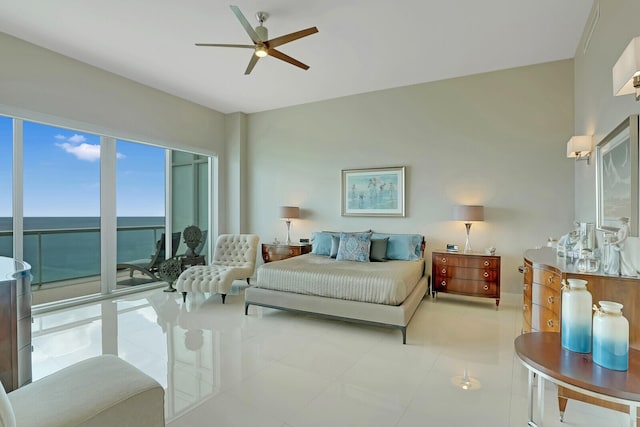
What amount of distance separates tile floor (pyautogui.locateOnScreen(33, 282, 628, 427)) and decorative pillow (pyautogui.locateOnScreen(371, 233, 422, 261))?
711 millimetres

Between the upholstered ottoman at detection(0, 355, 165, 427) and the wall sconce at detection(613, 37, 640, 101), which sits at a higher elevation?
the wall sconce at detection(613, 37, 640, 101)

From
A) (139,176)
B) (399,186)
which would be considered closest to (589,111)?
(399,186)

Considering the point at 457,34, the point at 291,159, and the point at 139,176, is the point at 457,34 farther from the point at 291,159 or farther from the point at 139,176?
the point at 139,176

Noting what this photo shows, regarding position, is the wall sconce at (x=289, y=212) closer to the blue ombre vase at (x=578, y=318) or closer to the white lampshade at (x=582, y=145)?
the white lampshade at (x=582, y=145)

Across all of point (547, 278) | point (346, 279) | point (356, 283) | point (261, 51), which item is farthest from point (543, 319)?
point (261, 51)

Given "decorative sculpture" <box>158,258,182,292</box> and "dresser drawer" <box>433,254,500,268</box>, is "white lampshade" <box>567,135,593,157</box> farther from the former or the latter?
"decorative sculpture" <box>158,258,182,292</box>

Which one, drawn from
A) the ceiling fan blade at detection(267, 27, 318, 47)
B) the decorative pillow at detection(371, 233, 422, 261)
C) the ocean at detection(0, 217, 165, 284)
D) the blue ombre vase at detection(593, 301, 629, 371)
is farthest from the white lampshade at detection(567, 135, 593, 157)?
the ocean at detection(0, 217, 165, 284)

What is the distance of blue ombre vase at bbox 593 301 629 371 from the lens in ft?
4.59

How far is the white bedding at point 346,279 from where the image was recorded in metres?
3.30

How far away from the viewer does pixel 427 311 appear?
4.11 meters

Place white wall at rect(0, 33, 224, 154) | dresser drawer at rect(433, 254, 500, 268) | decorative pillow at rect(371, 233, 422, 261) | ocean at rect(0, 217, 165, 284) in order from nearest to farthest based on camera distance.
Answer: white wall at rect(0, 33, 224, 154), dresser drawer at rect(433, 254, 500, 268), ocean at rect(0, 217, 165, 284), decorative pillow at rect(371, 233, 422, 261)

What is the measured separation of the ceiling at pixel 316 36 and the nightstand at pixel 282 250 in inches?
107

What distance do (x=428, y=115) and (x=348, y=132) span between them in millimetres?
1355

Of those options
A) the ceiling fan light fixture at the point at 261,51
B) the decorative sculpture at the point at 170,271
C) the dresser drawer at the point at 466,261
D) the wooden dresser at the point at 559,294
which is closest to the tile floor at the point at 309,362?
the wooden dresser at the point at 559,294
